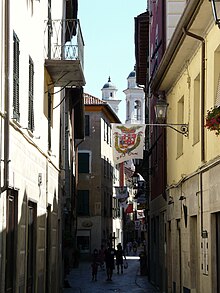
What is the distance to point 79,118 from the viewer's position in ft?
129

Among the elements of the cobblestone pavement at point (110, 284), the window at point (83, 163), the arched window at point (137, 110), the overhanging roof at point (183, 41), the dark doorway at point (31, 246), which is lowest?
the cobblestone pavement at point (110, 284)

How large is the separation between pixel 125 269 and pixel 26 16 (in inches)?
1235

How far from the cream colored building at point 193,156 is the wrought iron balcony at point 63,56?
2.16 metres

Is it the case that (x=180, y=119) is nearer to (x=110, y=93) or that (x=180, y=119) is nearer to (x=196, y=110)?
(x=196, y=110)

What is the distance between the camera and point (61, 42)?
2027cm

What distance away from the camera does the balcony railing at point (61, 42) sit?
18562mm

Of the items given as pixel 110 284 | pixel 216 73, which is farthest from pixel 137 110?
pixel 216 73

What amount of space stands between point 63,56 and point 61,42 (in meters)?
0.42

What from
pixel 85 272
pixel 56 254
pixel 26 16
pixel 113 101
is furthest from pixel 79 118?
pixel 113 101

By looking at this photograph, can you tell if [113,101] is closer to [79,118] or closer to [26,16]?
[79,118]

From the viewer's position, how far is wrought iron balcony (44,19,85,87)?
18312 millimetres

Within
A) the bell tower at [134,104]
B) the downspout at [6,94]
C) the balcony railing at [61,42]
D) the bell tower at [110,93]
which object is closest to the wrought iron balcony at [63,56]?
the balcony railing at [61,42]

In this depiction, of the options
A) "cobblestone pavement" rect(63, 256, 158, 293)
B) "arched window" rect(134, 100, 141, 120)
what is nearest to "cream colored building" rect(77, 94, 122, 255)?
"cobblestone pavement" rect(63, 256, 158, 293)

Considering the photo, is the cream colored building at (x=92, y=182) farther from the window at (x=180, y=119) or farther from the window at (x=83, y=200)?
the window at (x=180, y=119)
